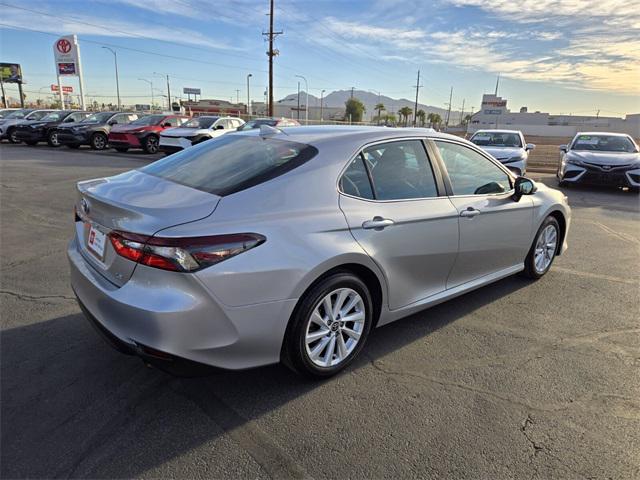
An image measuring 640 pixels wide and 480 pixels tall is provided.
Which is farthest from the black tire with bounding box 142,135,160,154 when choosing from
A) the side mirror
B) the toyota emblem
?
the side mirror

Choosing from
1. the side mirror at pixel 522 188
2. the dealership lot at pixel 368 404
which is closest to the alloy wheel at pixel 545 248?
the dealership lot at pixel 368 404

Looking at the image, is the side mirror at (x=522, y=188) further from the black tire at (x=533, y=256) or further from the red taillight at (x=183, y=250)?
the red taillight at (x=183, y=250)

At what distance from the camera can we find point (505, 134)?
44.0 ft

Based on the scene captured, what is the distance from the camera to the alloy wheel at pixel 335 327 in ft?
9.23

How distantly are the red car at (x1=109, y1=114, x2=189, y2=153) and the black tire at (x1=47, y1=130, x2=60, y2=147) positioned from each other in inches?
118

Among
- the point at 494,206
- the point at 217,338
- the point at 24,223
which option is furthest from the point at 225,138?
the point at 24,223

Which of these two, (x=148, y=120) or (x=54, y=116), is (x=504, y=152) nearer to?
(x=148, y=120)

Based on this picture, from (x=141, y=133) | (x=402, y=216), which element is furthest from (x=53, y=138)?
(x=402, y=216)

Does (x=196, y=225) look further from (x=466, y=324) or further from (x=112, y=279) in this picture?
(x=466, y=324)

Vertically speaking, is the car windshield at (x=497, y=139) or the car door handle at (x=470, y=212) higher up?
the car windshield at (x=497, y=139)

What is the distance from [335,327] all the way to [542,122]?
12056 cm

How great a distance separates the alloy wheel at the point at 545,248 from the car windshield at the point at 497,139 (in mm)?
8467

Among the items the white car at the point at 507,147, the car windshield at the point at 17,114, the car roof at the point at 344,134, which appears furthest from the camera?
the car windshield at the point at 17,114

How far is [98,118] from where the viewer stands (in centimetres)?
2005
